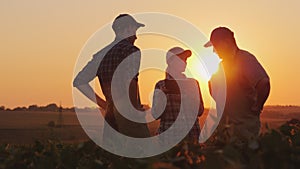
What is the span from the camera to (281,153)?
298 cm

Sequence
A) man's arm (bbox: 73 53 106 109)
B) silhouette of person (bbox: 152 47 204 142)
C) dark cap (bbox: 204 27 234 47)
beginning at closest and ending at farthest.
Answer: dark cap (bbox: 204 27 234 47) → man's arm (bbox: 73 53 106 109) → silhouette of person (bbox: 152 47 204 142)

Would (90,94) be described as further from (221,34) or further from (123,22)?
(221,34)

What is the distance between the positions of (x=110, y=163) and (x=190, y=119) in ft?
13.9

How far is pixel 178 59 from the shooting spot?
8.16 meters

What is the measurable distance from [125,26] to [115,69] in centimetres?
57

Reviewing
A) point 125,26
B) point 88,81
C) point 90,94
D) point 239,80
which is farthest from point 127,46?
point 239,80

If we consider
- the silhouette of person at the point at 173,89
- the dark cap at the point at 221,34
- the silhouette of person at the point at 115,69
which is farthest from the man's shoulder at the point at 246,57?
the silhouette of person at the point at 173,89

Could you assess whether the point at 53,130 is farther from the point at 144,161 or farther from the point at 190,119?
the point at 190,119

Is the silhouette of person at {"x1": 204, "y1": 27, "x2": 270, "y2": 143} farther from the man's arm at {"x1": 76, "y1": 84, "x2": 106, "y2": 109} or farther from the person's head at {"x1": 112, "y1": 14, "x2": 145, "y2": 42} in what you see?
the man's arm at {"x1": 76, "y1": 84, "x2": 106, "y2": 109}

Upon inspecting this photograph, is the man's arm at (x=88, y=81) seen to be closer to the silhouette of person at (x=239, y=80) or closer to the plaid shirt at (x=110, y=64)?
the plaid shirt at (x=110, y=64)

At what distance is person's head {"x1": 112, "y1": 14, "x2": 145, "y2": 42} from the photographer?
726 centimetres

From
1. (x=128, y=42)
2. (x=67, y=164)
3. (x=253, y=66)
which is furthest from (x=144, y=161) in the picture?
(x=128, y=42)

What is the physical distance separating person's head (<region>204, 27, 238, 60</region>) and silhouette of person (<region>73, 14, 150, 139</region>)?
101cm

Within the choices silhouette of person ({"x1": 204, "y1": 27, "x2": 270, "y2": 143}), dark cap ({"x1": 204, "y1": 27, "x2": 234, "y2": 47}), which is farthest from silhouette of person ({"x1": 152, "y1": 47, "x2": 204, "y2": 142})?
dark cap ({"x1": 204, "y1": 27, "x2": 234, "y2": 47})
